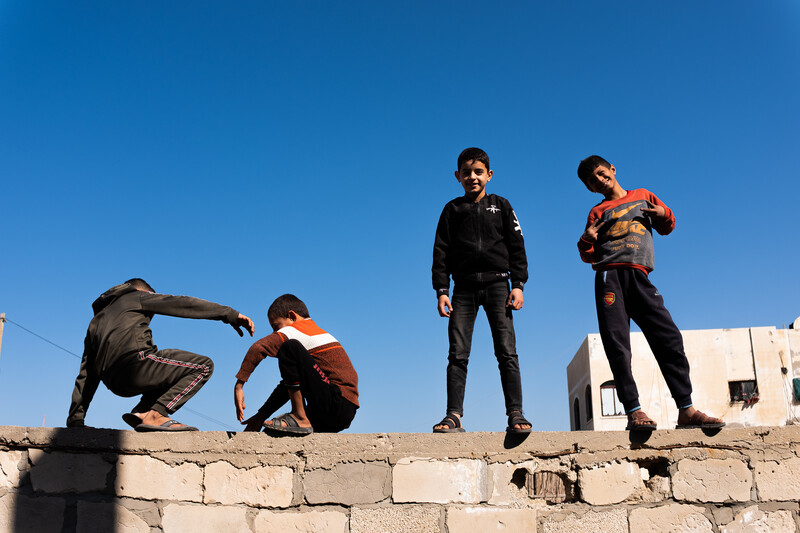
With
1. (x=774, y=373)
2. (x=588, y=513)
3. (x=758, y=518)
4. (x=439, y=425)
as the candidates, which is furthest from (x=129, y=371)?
(x=774, y=373)

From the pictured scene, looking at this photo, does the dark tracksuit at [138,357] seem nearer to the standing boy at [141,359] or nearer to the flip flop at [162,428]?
the standing boy at [141,359]

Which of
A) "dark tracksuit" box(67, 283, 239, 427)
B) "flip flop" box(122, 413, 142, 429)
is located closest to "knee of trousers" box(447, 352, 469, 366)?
"dark tracksuit" box(67, 283, 239, 427)

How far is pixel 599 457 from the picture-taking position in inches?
144

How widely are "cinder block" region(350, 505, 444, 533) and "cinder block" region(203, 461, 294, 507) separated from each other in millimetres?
405

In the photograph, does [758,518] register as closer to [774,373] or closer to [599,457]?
[599,457]

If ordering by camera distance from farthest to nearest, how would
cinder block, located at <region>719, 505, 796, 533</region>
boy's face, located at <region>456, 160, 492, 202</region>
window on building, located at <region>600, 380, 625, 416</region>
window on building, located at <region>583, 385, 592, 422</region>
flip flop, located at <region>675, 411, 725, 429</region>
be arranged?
1. window on building, located at <region>583, 385, 592, 422</region>
2. window on building, located at <region>600, 380, 625, 416</region>
3. boy's face, located at <region>456, 160, 492, 202</region>
4. flip flop, located at <region>675, 411, 725, 429</region>
5. cinder block, located at <region>719, 505, 796, 533</region>

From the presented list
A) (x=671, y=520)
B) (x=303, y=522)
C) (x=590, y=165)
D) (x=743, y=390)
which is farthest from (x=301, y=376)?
(x=743, y=390)

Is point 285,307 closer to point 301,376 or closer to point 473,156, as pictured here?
point 301,376

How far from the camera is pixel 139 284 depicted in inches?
173

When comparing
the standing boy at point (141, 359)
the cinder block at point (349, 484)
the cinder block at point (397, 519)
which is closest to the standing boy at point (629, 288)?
the cinder block at point (397, 519)

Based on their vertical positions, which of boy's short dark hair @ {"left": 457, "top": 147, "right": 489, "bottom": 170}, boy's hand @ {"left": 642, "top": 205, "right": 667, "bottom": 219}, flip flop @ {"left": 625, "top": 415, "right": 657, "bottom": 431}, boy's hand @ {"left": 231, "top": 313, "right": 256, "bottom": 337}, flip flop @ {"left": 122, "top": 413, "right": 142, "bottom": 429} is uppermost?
boy's short dark hair @ {"left": 457, "top": 147, "right": 489, "bottom": 170}

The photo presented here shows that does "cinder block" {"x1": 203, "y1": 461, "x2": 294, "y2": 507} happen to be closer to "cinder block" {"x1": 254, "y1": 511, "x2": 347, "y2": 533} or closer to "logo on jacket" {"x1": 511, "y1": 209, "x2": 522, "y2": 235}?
"cinder block" {"x1": 254, "y1": 511, "x2": 347, "y2": 533}

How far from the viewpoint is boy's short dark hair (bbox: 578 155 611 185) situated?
432 centimetres

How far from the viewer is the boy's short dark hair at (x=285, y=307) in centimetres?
436
